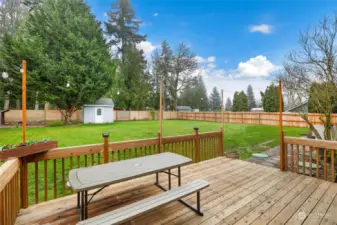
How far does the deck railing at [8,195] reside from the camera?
139cm

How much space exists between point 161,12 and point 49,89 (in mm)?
9989

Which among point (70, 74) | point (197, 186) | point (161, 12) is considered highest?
point (161, 12)

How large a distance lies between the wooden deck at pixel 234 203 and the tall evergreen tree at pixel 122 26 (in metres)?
22.2

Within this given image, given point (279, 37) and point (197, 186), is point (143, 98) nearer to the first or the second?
point (279, 37)

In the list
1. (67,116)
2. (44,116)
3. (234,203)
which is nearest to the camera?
(234,203)

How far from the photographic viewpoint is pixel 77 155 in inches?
98.0

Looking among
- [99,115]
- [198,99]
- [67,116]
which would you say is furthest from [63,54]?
[198,99]

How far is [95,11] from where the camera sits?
15398mm

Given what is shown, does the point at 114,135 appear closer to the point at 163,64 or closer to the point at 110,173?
the point at 110,173

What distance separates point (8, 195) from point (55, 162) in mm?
679

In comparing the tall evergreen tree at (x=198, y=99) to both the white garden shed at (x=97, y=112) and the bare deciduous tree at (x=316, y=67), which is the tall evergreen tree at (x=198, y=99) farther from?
the bare deciduous tree at (x=316, y=67)

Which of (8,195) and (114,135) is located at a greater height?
(8,195)

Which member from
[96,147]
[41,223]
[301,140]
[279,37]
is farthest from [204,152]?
[279,37]

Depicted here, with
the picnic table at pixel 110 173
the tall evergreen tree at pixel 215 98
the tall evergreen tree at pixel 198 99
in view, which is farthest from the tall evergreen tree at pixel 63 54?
the tall evergreen tree at pixel 215 98
